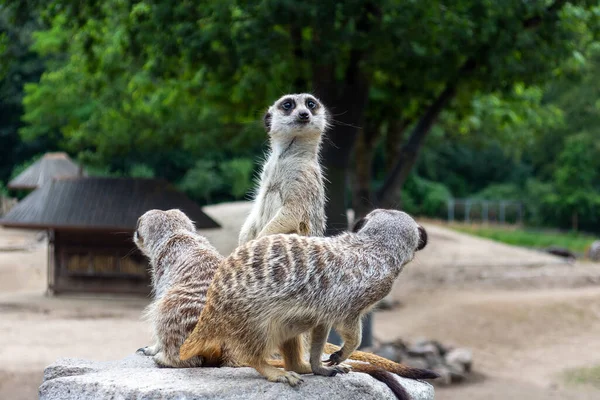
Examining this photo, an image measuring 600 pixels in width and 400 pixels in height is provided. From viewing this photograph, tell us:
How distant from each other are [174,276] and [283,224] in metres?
0.58

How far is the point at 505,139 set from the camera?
16.4m

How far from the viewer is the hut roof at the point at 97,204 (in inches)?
584

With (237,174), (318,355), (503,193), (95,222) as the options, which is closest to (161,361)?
(318,355)

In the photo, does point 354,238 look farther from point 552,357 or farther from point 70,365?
point 552,357

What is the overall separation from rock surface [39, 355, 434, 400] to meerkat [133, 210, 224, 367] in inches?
5.8

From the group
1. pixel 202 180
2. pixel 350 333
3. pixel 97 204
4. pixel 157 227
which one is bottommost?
pixel 202 180

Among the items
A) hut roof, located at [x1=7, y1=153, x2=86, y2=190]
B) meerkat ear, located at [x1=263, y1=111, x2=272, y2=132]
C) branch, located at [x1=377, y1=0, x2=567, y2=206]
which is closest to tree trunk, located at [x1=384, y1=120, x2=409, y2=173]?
branch, located at [x1=377, y1=0, x2=567, y2=206]

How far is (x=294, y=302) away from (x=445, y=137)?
16.0 m

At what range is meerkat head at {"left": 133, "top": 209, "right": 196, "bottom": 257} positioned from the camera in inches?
154

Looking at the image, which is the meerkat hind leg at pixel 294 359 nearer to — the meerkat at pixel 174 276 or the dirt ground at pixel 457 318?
the meerkat at pixel 174 276

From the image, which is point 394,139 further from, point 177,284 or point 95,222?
point 177,284

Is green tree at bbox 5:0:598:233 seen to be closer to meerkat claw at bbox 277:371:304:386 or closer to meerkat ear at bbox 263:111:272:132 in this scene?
meerkat ear at bbox 263:111:272:132

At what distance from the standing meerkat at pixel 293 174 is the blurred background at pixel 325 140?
724 mm

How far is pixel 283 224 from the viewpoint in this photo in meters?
3.70
